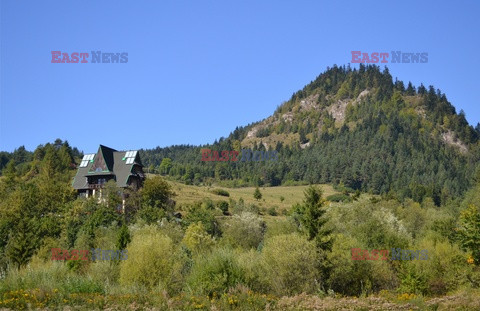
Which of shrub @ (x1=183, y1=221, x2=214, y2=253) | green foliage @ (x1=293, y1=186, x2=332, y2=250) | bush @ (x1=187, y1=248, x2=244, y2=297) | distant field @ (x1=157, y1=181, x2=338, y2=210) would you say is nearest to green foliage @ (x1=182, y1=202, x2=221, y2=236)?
shrub @ (x1=183, y1=221, x2=214, y2=253)

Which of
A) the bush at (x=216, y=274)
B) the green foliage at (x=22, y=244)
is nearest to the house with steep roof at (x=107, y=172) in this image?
the green foliage at (x=22, y=244)

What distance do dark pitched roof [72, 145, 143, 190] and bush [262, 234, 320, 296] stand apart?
1837 inches

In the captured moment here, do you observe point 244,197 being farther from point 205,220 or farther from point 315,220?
point 315,220

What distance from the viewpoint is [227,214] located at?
94.0 m

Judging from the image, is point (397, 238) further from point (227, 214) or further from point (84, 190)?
point (84, 190)

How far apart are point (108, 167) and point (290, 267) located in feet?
172

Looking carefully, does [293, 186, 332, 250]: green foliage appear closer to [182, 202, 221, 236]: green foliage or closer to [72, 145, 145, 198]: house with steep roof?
[182, 202, 221, 236]: green foliage

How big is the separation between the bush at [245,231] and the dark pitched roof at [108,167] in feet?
67.3

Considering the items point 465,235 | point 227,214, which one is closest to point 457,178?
point 227,214

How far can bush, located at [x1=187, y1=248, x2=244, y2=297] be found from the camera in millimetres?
32281

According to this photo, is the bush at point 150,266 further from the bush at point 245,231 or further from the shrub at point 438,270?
the bush at point 245,231

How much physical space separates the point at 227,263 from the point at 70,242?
1535 inches

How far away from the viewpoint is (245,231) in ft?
232

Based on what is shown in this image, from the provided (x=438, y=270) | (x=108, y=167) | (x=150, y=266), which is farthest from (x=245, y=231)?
(x=150, y=266)
